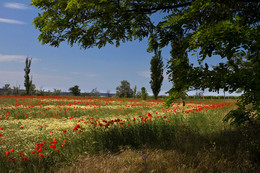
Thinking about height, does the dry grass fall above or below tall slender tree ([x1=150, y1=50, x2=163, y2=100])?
below

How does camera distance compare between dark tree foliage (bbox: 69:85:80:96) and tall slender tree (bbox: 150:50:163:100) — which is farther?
dark tree foliage (bbox: 69:85:80:96)

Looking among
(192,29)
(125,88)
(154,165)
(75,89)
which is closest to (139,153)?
(154,165)

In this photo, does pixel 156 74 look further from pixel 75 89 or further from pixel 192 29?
pixel 192 29

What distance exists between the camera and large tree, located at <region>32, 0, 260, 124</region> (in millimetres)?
3705

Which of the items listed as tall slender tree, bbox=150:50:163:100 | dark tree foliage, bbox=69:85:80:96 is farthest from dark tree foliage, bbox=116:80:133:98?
tall slender tree, bbox=150:50:163:100

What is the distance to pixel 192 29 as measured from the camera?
17.6ft

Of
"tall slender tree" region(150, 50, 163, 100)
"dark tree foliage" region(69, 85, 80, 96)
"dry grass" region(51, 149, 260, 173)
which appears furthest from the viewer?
"dark tree foliage" region(69, 85, 80, 96)

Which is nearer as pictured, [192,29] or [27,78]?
[192,29]

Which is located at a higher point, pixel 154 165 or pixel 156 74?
pixel 156 74

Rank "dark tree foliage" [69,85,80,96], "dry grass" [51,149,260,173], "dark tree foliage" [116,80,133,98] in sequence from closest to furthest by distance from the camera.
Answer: "dry grass" [51,149,260,173], "dark tree foliage" [69,85,80,96], "dark tree foliage" [116,80,133,98]

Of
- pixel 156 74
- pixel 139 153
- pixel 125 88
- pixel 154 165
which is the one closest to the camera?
pixel 154 165

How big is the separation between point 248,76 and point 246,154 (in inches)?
67.9

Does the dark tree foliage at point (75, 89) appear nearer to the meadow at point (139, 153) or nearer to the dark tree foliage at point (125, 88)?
Result: the dark tree foliage at point (125, 88)

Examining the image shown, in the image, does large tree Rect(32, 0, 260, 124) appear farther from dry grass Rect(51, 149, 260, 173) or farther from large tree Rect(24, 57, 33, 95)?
large tree Rect(24, 57, 33, 95)
